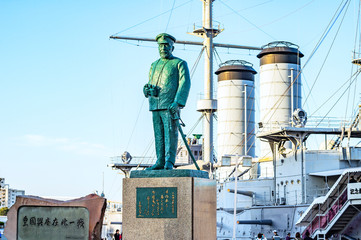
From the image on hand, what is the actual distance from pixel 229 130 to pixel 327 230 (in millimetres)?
37150

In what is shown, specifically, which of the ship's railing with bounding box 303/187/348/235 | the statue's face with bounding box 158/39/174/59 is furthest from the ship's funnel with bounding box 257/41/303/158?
the statue's face with bounding box 158/39/174/59

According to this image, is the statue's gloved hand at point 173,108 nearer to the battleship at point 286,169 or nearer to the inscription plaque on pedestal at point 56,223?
the inscription plaque on pedestal at point 56,223

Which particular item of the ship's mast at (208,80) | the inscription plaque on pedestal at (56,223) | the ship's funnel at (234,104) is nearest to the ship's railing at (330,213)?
the ship's mast at (208,80)

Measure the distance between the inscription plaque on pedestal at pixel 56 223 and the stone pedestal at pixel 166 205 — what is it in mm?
1034

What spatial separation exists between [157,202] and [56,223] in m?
2.22

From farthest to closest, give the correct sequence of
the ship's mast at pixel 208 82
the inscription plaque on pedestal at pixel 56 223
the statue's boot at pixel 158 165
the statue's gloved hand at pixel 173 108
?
the ship's mast at pixel 208 82 → the statue's boot at pixel 158 165 → the statue's gloved hand at pixel 173 108 → the inscription plaque on pedestal at pixel 56 223

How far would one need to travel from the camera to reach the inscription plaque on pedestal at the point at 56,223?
528 inches

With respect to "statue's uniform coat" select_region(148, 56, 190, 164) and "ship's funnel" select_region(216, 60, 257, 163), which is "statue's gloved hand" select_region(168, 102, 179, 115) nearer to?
"statue's uniform coat" select_region(148, 56, 190, 164)

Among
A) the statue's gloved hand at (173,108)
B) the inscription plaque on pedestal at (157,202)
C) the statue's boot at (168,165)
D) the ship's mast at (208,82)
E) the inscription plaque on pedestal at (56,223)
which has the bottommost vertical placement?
the inscription plaque on pedestal at (56,223)

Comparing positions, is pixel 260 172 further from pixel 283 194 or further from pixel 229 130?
pixel 283 194

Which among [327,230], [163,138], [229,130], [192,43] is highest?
[192,43]

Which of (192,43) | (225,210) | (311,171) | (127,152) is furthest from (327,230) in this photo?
(127,152)

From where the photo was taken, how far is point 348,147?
42.4 metres

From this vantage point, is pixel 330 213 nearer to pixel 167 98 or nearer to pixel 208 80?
pixel 208 80
